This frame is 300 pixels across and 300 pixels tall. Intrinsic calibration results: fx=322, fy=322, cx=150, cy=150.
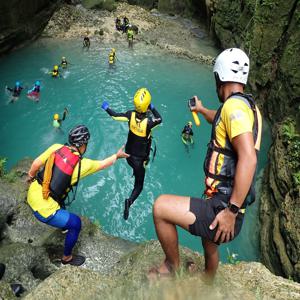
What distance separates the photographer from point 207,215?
3.35m

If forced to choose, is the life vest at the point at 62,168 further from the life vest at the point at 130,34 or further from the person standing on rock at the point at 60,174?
the life vest at the point at 130,34

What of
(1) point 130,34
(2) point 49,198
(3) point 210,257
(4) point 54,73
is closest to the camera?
(3) point 210,257

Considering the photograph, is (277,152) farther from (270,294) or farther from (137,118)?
(270,294)

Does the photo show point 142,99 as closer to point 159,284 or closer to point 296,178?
point 296,178

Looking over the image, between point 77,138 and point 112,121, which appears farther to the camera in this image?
point 112,121

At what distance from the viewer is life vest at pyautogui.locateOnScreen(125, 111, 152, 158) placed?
8469 mm

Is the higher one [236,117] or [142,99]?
[236,117]

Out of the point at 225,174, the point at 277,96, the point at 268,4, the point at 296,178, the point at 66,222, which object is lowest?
the point at 277,96

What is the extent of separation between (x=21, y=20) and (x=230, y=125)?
23029 mm

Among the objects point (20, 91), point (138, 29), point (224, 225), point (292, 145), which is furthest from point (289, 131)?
point (138, 29)

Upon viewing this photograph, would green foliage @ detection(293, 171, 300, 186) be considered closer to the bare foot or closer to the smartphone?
the smartphone

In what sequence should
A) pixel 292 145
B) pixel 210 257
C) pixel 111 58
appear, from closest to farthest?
pixel 210 257 → pixel 292 145 → pixel 111 58

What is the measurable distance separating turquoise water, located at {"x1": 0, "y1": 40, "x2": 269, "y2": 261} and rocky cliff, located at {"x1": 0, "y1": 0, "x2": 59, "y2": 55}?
811mm

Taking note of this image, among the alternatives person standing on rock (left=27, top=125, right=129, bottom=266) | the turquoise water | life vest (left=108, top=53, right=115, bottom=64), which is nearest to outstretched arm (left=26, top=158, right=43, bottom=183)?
person standing on rock (left=27, top=125, right=129, bottom=266)
